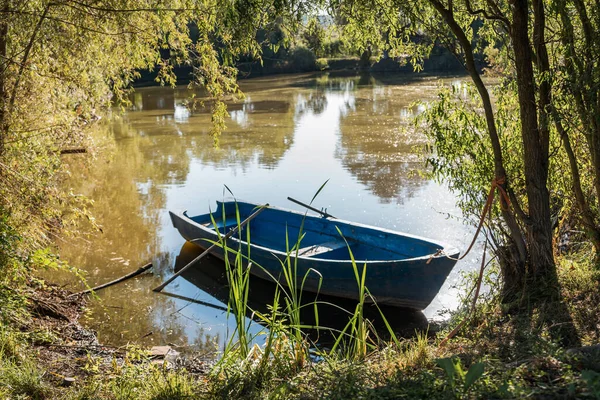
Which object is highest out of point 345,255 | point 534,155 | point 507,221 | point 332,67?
point 332,67

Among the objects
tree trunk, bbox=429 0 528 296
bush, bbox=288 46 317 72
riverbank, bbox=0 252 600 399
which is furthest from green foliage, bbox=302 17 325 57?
bush, bbox=288 46 317 72

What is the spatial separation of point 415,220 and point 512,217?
4.72 metres

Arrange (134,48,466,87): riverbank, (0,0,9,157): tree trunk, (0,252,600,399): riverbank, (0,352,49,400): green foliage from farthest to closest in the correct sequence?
(134,48,466,87): riverbank, (0,0,9,157): tree trunk, (0,352,49,400): green foliage, (0,252,600,399): riverbank

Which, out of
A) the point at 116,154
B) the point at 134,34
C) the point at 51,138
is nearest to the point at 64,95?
the point at 51,138

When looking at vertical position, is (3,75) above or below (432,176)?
above

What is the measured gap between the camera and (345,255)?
7.38m

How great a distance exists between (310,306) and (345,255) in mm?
735

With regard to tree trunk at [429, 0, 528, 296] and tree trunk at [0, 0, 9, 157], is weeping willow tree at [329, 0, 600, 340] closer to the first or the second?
tree trunk at [429, 0, 528, 296]

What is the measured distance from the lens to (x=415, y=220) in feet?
30.6

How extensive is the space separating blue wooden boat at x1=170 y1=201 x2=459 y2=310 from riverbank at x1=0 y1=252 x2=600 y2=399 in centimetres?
114

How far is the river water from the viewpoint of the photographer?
6723mm

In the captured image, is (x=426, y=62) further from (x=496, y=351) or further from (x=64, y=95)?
(x=496, y=351)

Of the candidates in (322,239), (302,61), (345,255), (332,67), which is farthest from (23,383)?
(302,61)

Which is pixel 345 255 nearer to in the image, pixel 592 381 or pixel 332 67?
pixel 592 381
